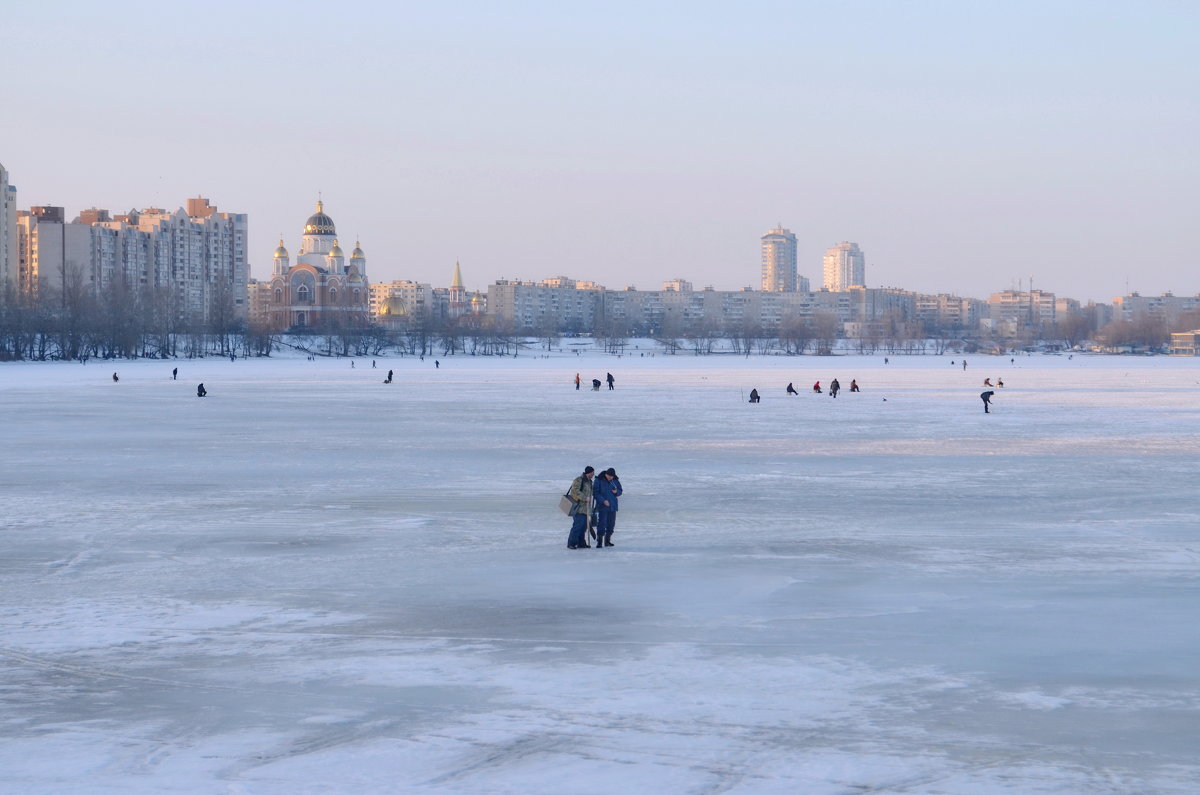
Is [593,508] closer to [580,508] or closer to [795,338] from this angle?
[580,508]

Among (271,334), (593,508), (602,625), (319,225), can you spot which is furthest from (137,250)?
(602,625)

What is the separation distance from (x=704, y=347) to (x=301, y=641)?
151 metres

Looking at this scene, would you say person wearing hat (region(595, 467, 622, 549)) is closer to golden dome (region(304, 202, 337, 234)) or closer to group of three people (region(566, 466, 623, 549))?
group of three people (region(566, 466, 623, 549))

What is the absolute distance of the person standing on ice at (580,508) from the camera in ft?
45.0

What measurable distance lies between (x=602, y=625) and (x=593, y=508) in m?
3.84

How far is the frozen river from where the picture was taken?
6.97 m

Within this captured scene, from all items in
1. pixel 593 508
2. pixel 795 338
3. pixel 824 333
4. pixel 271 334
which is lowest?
pixel 593 508

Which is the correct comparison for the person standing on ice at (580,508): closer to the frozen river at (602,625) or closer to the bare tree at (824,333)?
the frozen river at (602,625)

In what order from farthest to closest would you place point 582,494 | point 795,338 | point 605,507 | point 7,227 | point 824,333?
point 824,333
point 795,338
point 7,227
point 605,507
point 582,494

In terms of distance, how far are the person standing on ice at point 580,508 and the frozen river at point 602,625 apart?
19cm

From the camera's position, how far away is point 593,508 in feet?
46.0

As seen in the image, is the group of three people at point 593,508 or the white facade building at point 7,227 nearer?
the group of three people at point 593,508

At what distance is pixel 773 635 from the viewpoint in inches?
388

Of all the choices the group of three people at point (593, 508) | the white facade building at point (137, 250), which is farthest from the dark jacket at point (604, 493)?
the white facade building at point (137, 250)
